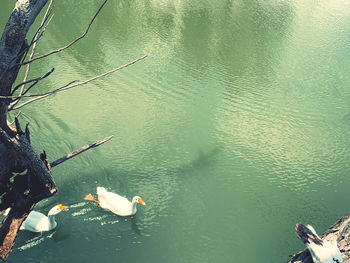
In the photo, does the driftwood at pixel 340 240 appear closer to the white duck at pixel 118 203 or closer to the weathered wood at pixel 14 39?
the white duck at pixel 118 203

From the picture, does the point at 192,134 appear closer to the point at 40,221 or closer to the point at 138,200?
the point at 138,200

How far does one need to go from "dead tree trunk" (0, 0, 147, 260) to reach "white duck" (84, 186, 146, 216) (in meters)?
1.24

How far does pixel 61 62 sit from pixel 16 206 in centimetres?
484

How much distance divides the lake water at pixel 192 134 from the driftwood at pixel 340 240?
29.4 inches

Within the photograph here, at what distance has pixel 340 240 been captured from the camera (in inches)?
129

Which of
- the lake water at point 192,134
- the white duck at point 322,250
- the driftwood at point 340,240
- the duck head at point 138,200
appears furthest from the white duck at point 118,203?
the white duck at point 322,250

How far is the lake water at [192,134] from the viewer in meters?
4.10

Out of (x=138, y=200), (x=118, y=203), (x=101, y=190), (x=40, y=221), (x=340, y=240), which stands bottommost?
(x=340, y=240)

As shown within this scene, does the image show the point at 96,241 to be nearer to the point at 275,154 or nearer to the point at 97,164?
the point at 97,164

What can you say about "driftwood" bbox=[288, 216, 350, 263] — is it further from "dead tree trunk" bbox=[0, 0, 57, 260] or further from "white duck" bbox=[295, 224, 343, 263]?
"dead tree trunk" bbox=[0, 0, 57, 260]

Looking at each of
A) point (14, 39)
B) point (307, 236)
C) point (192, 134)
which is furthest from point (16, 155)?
point (192, 134)

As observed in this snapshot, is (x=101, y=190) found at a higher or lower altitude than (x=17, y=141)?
lower

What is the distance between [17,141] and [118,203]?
1725mm

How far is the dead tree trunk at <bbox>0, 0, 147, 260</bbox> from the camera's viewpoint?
2410 millimetres
